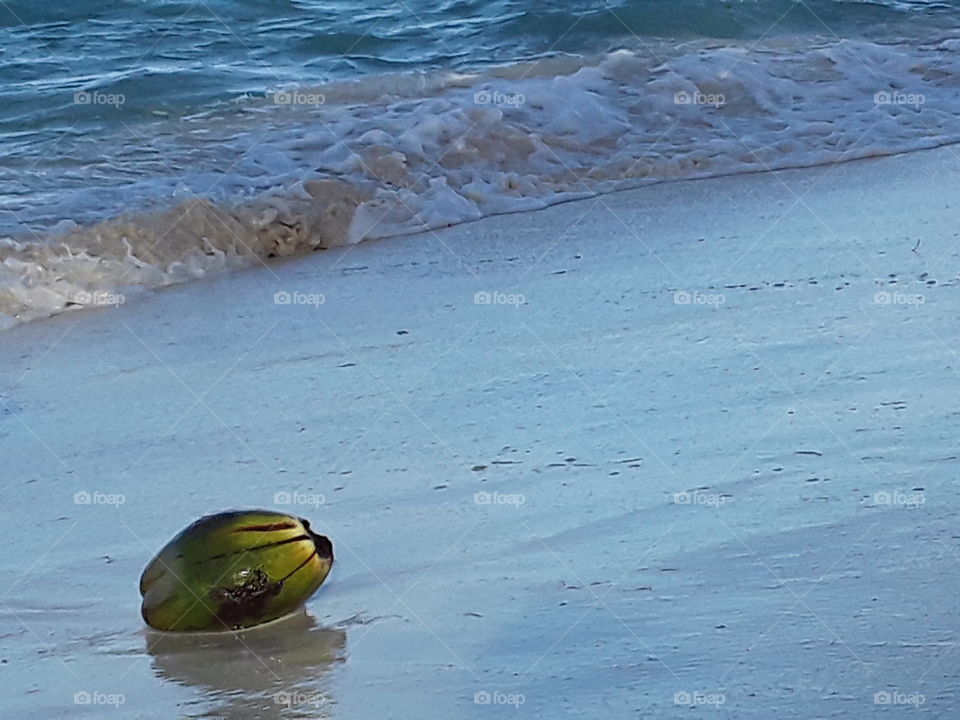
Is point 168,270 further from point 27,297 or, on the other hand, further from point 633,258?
point 633,258

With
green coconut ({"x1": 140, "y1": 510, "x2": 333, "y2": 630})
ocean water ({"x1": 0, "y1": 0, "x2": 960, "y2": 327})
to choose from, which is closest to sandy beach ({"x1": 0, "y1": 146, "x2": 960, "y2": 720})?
green coconut ({"x1": 140, "y1": 510, "x2": 333, "y2": 630})

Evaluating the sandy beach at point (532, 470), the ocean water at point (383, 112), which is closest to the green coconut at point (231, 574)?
the sandy beach at point (532, 470)

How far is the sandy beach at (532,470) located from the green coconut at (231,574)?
0.04 m

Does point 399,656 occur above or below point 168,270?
above

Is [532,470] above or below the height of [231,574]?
below

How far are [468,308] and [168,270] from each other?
118 cm

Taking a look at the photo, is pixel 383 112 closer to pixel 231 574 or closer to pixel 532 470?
pixel 532 470

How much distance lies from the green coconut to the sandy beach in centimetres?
4

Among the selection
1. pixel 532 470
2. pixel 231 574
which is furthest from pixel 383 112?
pixel 231 574

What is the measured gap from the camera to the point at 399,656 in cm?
229

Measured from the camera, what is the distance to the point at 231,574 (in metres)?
2.37

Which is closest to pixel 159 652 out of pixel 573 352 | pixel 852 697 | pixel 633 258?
pixel 852 697

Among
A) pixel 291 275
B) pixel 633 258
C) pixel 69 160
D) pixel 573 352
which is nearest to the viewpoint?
pixel 573 352

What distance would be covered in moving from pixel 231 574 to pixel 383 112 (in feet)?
14.1
